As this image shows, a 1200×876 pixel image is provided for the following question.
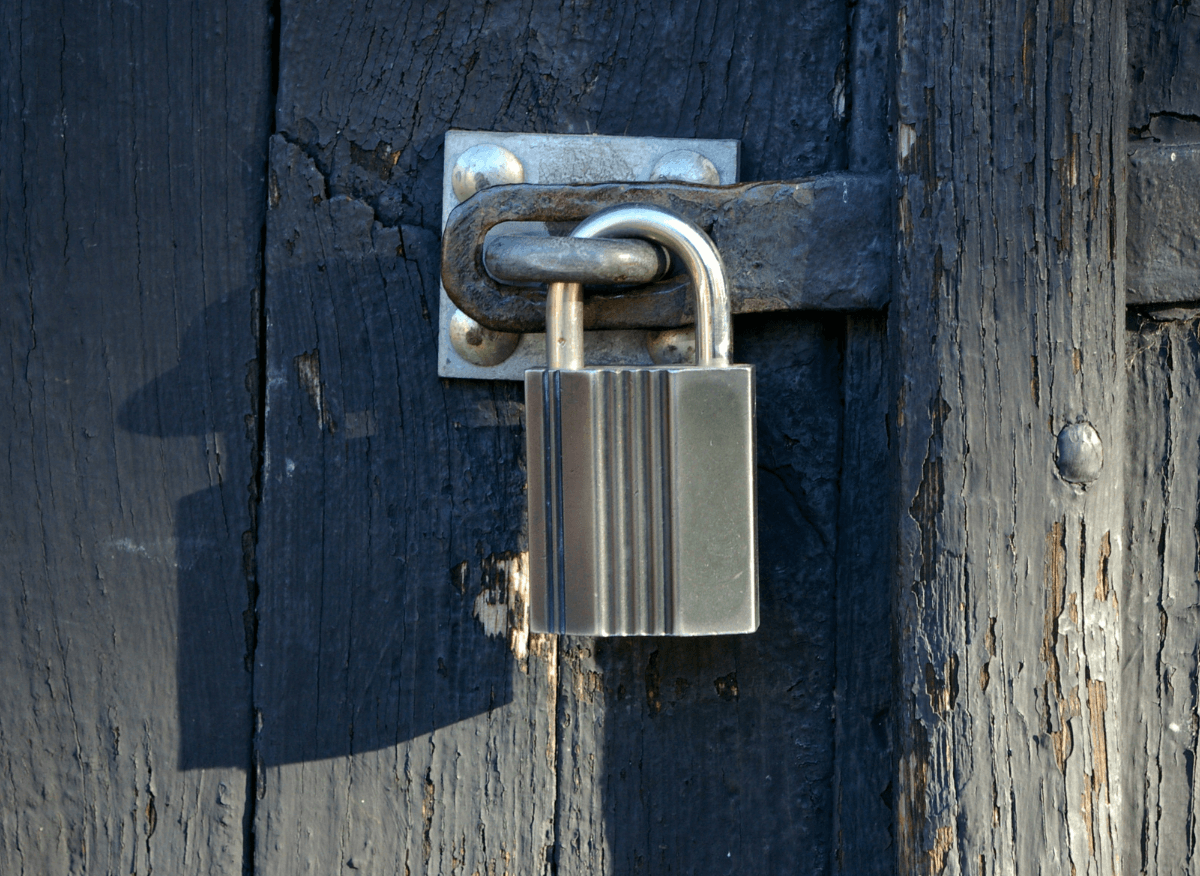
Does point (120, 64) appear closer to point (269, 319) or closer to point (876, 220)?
point (269, 319)

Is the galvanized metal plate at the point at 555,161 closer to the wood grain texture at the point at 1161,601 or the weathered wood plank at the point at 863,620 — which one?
the weathered wood plank at the point at 863,620

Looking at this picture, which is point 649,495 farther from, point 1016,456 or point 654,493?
point 1016,456

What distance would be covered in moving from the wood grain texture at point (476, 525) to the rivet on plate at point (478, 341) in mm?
27

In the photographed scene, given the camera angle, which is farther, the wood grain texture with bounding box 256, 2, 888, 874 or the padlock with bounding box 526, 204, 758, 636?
the wood grain texture with bounding box 256, 2, 888, 874

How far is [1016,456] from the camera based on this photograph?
1.53 feet

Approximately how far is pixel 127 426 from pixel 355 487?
0.16 m

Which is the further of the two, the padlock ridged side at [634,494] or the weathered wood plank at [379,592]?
the weathered wood plank at [379,592]

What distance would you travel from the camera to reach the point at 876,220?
0.50m

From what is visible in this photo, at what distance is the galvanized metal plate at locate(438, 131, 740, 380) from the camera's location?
540 millimetres

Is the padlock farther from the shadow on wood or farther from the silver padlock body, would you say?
the shadow on wood

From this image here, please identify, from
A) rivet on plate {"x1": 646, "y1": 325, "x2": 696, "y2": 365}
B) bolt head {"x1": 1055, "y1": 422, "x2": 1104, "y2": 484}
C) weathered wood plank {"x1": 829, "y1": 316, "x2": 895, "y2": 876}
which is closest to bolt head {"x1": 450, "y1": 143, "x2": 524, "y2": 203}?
rivet on plate {"x1": 646, "y1": 325, "x2": 696, "y2": 365}

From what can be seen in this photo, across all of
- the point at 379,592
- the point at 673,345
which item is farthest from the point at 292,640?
the point at 673,345

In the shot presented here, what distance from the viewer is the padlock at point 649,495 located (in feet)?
1.45

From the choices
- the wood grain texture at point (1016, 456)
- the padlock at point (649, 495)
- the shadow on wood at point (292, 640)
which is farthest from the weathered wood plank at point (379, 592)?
the wood grain texture at point (1016, 456)
